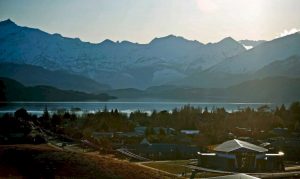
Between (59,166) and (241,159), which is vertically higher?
(59,166)

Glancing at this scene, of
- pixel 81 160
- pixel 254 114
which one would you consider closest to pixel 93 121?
pixel 254 114

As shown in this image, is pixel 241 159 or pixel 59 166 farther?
pixel 241 159

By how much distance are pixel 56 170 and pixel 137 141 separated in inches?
2197

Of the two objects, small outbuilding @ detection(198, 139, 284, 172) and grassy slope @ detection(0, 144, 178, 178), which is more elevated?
grassy slope @ detection(0, 144, 178, 178)

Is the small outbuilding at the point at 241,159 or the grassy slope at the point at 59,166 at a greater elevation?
the grassy slope at the point at 59,166

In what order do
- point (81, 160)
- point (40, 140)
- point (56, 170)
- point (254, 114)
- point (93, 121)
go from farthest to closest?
point (254, 114) < point (93, 121) < point (40, 140) < point (81, 160) < point (56, 170)

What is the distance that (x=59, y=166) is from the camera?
27.8 meters

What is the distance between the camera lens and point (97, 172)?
27422 mm

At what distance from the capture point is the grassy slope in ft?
87.6

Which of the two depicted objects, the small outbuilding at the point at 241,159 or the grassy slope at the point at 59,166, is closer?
the grassy slope at the point at 59,166

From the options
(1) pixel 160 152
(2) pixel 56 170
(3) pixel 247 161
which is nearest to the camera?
(2) pixel 56 170

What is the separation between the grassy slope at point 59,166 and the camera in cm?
2670

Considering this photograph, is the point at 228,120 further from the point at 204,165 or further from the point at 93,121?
the point at 204,165

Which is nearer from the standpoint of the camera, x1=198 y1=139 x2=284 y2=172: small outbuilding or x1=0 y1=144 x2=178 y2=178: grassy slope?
x1=0 y1=144 x2=178 y2=178: grassy slope
